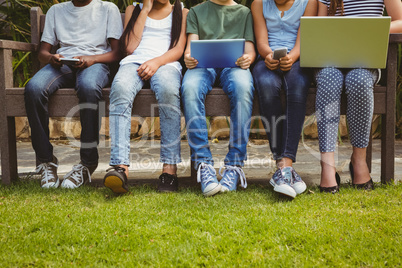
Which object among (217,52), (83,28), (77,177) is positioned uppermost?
(83,28)

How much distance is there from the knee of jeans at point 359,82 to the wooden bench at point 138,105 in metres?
0.12

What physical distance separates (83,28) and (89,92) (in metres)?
0.53

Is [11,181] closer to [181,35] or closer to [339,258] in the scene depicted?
[181,35]


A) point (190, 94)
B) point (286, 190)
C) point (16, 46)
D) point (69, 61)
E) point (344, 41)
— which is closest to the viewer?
point (286, 190)

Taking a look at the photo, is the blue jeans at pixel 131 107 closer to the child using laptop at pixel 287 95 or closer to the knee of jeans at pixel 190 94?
the knee of jeans at pixel 190 94

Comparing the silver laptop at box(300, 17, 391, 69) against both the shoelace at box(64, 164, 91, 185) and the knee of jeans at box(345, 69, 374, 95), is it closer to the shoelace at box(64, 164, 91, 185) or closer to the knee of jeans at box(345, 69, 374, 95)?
the knee of jeans at box(345, 69, 374, 95)

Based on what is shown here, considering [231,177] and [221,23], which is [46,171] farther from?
[221,23]

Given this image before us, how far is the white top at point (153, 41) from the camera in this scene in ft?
8.22

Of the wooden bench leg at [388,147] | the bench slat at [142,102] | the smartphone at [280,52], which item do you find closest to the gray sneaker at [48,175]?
the bench slat at [142,102]

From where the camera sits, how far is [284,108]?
2.31 m

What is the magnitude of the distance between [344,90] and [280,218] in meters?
0.85

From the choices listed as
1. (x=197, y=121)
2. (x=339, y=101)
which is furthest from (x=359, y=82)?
→ (x=197, y=121)

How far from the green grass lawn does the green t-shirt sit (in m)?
0.93

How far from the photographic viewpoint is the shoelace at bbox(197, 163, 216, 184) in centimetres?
218
